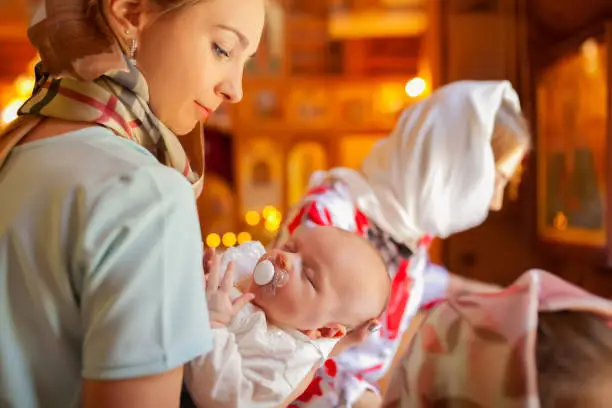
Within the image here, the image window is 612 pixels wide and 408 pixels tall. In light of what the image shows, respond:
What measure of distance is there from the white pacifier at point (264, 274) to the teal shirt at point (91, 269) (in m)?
0.05

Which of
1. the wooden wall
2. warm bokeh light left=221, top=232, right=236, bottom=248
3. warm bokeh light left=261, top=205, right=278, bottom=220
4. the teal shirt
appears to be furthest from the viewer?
the wooden wall

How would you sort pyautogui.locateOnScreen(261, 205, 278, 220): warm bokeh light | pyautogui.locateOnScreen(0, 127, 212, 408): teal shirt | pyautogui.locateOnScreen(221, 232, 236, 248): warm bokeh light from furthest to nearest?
pyautogui.locateOnScreen(261, 205, 278, 220): warm bokeh light < pyautogui.locateOnScreen(221, 232, 236, 248): warm bokeh light < pyautogui.locateOnScreen(0, 127, 212, 408): teal shirt

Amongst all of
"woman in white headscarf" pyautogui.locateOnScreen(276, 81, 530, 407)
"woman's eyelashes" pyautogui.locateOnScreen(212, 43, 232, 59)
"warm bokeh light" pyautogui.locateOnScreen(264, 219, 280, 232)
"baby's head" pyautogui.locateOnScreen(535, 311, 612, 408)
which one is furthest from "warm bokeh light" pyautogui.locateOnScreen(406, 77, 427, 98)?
"woman's eyelashes" pyautogui.locateOnScreen(212, 43, 232, 59)

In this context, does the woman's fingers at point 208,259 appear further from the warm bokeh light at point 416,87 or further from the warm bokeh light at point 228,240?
the warm bokeh light at point 416,87

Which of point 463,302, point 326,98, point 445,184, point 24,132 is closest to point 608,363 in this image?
point 463,302

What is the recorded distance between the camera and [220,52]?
0.29 m

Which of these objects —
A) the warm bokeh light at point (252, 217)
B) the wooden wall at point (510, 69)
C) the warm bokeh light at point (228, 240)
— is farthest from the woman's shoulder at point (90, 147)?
the wooden wall at point (510, 69)

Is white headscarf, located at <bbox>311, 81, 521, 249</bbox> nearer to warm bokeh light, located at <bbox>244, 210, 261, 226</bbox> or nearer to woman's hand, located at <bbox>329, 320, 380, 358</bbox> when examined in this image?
A: warm bokeh light, located at <bbox>244, 210, 261, 226</bbox>

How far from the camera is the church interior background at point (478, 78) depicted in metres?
0.74

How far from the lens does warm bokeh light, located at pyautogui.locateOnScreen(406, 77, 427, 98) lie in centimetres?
79

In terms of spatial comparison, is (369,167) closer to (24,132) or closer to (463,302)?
(463,302)

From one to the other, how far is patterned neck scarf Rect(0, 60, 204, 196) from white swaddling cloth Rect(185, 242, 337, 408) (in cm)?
7

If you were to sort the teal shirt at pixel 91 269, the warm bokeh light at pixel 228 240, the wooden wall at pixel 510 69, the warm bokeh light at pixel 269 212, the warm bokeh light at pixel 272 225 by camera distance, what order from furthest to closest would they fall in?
the wooden wall at pixel 510 69 < the warm bokeh light at pixel 269 212 < the warm bokeh light at pixel 272 225 < the warm bokeh light at pixel 228 240 < the teal shirt at pixel 91 269

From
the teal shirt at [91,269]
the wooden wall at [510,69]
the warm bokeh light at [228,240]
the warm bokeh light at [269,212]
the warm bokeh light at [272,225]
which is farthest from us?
the wooden wall at [510,69]
